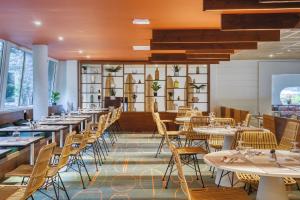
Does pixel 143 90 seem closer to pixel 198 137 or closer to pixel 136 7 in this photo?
pixel 198 137

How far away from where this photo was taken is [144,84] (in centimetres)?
1703

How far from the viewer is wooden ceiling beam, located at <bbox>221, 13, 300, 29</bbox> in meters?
6.92

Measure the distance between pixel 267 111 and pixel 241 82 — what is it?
5.50 ft

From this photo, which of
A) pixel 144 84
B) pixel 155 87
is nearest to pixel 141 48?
pixel 155 87

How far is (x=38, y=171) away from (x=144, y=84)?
12.9 metres

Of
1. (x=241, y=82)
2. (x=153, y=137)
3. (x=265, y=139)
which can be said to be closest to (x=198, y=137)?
(x=265, y=139)

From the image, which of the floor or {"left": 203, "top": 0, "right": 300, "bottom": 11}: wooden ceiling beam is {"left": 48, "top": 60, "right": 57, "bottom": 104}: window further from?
{"left": 203, "top": 0, "right": 300, "bottom": 11}: wooden ceiling beam

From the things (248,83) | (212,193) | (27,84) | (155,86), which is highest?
(248,83)

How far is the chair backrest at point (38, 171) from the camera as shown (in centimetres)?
400

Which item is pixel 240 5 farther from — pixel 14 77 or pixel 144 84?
pixel 144 84

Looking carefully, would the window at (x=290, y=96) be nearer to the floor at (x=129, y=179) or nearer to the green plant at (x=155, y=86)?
the green plant at (x=155, y=86)

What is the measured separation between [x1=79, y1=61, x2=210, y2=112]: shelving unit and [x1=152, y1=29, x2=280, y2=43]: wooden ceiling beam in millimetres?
7739

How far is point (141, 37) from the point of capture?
10.2 m

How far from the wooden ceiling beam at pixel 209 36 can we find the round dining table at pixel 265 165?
4.79m
